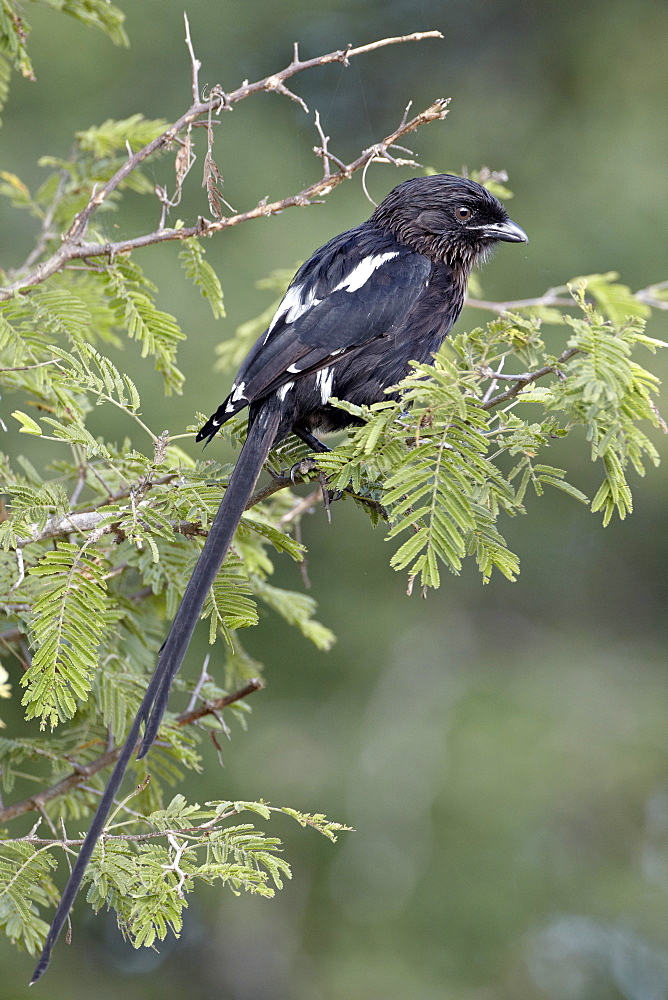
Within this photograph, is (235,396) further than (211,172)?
Yes

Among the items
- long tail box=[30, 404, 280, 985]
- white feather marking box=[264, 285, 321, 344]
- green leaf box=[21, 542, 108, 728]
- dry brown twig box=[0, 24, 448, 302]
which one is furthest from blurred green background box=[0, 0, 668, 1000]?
green leaf box=[21, 542, 108, 728]

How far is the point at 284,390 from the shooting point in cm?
231

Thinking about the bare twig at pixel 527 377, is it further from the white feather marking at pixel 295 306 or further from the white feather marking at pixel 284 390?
the white feather marking at pixel 295 306

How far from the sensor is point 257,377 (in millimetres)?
2289

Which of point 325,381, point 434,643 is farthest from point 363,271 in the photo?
point 434,643

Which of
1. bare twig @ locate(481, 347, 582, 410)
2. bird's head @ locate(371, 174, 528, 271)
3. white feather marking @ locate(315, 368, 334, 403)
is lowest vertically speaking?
bare twig @ locate(481, 347, 582, 410)

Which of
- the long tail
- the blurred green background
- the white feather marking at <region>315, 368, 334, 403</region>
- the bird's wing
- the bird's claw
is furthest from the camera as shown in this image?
the blurred green background

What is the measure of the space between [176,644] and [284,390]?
801 mm

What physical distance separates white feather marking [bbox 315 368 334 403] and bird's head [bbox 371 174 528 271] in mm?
561

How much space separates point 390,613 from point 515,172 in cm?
307

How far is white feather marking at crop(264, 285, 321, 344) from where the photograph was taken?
8.11 ft

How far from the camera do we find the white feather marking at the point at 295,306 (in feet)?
8.11

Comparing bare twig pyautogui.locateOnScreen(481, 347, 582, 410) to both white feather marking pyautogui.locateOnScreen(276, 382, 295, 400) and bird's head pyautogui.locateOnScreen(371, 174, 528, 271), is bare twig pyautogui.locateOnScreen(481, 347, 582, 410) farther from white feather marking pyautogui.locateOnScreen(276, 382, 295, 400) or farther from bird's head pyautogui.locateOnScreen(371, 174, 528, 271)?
bird's head pyautogui.locateOnScreen(371, 174, 528, 271)

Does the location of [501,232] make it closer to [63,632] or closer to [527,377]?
[527,377]
